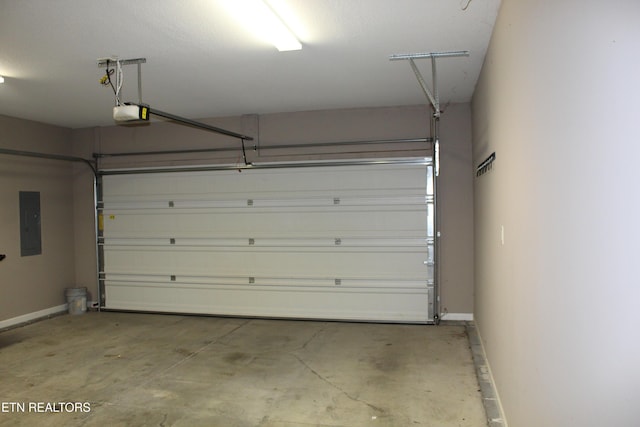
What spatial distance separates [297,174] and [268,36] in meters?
2.89

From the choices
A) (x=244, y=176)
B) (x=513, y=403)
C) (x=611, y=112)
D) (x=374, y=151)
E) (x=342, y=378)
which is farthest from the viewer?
(x=244, y=176)

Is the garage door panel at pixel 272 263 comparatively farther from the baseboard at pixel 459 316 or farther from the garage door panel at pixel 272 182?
the garage door panel at pixel 272 182

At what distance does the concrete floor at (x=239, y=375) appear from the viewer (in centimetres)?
333

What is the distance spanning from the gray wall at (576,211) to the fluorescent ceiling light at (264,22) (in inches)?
56.2

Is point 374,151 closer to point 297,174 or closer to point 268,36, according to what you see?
point 297,174

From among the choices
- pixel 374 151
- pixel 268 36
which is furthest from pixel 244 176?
pixel 268 36

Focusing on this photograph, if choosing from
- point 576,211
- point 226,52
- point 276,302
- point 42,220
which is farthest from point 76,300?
point 576,211

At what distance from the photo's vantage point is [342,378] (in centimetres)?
399

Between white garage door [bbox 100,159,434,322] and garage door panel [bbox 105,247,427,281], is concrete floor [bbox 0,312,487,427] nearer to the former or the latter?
white garage door [bbox 100,159,434,322]

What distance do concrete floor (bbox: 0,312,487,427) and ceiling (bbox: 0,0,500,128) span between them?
9.01 feet

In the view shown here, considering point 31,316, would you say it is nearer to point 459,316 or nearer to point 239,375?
point 239,375

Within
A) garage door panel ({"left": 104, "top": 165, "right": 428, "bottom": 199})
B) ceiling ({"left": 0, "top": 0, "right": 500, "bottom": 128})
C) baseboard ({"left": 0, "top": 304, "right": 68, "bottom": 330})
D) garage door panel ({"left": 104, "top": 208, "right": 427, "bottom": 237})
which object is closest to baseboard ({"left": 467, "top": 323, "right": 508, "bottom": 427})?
garage door panel ({"left": 104, "top": 208, "right": 427, "bottom": 237})

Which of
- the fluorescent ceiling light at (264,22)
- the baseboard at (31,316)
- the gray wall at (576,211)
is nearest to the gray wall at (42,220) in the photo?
the baseboard at (31,316)

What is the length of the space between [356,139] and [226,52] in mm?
2592
